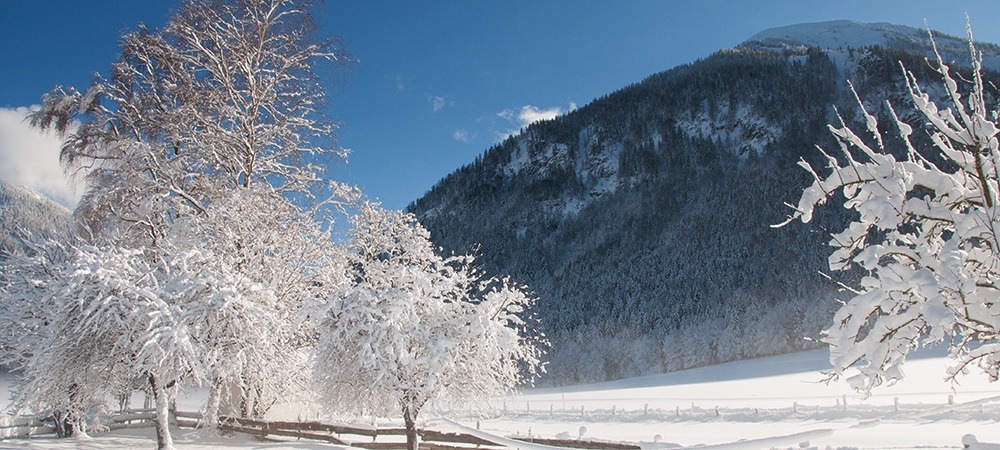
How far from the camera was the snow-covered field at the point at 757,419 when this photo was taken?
1328 cm

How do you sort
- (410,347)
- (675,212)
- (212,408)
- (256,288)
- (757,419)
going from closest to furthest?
(256,288) < (410,347) < (212,408) < (757,419) < (675,212)

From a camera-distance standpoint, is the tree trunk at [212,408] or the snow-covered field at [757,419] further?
the snow-covered field at [757,419]

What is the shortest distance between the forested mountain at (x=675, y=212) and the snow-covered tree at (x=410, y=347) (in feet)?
119

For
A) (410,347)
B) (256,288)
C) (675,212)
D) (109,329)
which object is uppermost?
(675,212)

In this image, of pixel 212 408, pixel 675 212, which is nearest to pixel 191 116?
pixel 212 408

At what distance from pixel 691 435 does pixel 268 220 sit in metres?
16.4

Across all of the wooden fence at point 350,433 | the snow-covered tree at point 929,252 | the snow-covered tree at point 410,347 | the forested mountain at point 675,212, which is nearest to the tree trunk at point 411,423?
the snow-covered tree at point 410,347

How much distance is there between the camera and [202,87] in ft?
43.6

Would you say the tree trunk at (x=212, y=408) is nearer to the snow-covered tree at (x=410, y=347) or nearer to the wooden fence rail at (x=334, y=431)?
the wooden fence rail at (x=334, y=431)

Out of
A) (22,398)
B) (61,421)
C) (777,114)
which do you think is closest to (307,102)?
(22,398)

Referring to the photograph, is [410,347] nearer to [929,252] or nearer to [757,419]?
[929,252]

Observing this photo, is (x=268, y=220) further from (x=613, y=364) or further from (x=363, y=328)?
(x=613, y=364)

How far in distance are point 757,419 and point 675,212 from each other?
104041mm

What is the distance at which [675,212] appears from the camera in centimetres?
12162
